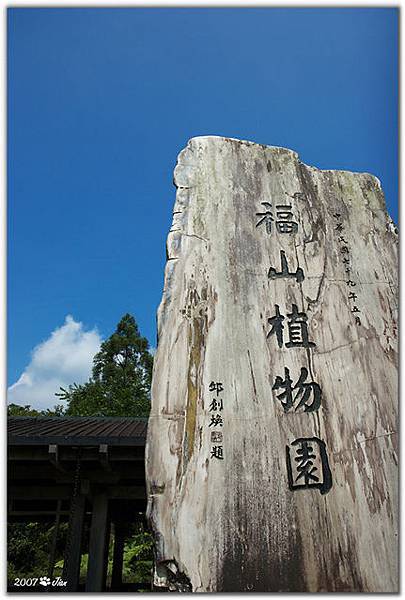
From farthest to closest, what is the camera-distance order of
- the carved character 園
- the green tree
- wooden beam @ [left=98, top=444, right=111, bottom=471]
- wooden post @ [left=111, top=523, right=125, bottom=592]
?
the green tree < wooden post @ [left=111, top=523, right=125, bottom=592] < wooden beam @ [left=98, top=444, right=111, bottom=471] < the carved character 園

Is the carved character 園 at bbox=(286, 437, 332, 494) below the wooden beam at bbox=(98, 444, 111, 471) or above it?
above

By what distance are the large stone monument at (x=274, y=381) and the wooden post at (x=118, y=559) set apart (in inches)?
338

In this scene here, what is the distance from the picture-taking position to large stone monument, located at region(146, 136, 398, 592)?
8.11ft

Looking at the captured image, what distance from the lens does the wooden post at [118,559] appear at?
9.30m

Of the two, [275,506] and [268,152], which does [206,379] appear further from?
[268,152]

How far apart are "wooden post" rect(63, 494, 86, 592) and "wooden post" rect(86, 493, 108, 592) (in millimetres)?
167

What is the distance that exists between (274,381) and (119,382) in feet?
60.9

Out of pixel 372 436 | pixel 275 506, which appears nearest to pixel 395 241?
pixel 372 436

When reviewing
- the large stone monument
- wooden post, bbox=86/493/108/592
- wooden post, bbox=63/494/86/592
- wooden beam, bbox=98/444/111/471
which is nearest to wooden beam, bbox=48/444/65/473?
wooden beam, bbox=98/444/111/471

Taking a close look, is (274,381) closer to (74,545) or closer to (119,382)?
(74,545)

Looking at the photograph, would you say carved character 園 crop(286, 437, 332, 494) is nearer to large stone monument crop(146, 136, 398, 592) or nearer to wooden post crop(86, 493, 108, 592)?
large stone monument crop(146, 136, 398, 592)

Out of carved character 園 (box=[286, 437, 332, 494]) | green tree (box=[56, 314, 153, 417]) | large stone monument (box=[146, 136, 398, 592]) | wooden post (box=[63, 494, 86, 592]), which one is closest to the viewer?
large stone monument (box=[146, 136, 398, 592])

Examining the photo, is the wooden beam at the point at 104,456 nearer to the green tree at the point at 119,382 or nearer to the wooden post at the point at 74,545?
the wooden post at the point at 74,545

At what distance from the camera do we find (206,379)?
2.87 meters
